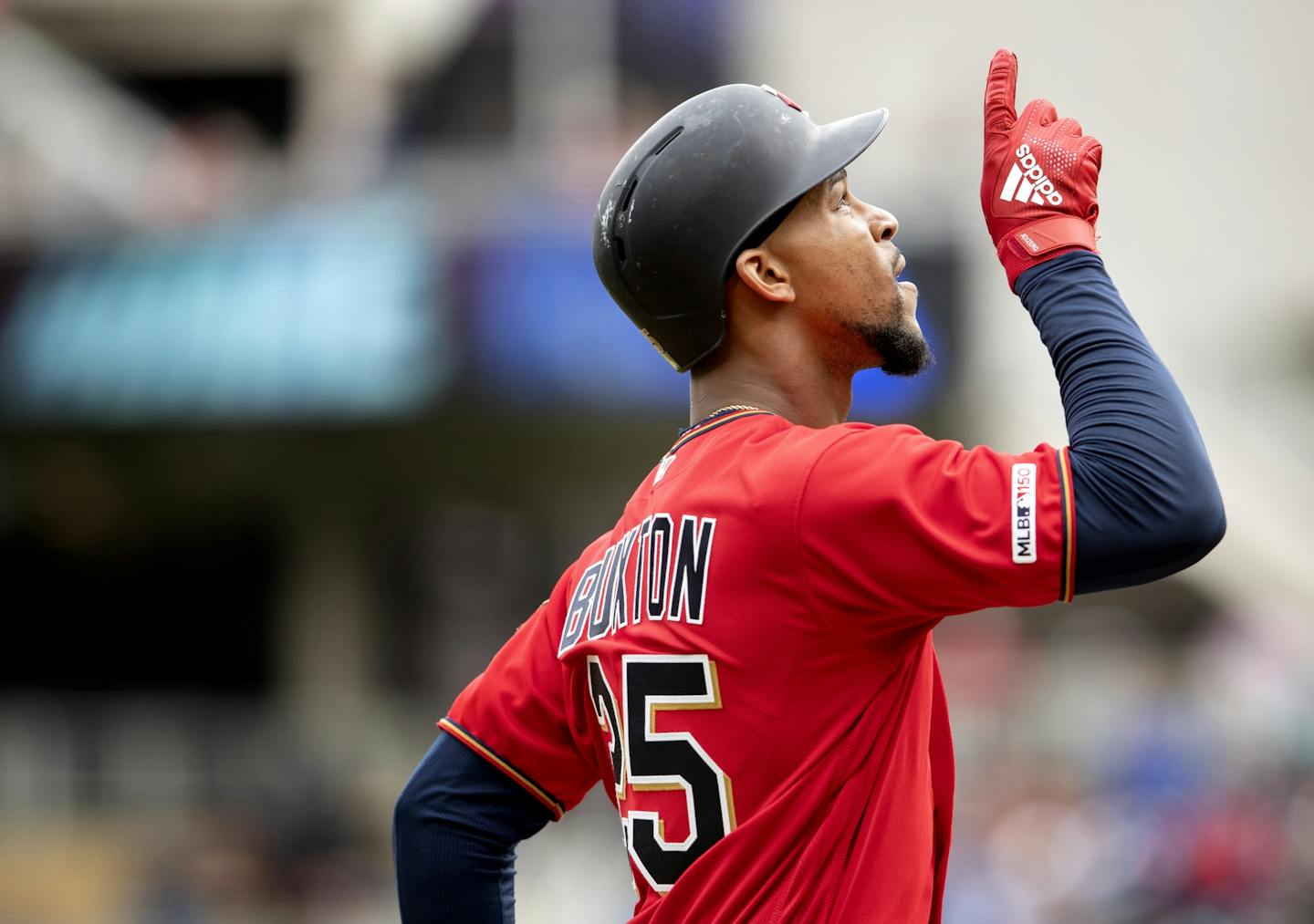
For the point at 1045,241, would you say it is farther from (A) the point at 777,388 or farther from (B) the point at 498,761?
(B) the point at 498,761

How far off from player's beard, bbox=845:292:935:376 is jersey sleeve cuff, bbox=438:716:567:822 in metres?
0.92

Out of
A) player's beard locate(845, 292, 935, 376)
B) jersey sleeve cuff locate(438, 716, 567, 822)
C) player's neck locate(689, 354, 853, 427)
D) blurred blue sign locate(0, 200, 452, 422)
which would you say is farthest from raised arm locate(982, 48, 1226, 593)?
blurred blue sign locate(0, 200, 452, 422)

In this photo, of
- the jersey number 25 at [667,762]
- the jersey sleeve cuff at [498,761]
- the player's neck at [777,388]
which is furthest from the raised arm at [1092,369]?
the jersey sleeve cuff at [498,761]

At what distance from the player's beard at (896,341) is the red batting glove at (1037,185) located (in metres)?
0.22

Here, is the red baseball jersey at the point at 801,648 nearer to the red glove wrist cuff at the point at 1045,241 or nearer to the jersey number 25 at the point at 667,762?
the jersey number 25 at the point at 667,762

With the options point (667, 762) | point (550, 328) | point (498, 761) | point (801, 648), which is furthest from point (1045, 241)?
point (550, 328)

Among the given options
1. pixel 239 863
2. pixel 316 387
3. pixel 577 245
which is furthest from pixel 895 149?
pixel 239 863

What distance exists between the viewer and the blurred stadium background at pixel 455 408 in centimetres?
1151

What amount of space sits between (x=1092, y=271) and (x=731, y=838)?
3.19 ft

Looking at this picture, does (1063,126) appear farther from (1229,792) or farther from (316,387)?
(316,387)

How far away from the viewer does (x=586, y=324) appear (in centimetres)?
1292

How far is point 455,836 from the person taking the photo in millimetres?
3049

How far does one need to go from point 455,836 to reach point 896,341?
1.12 metres

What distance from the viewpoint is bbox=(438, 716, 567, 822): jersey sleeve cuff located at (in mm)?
3035
